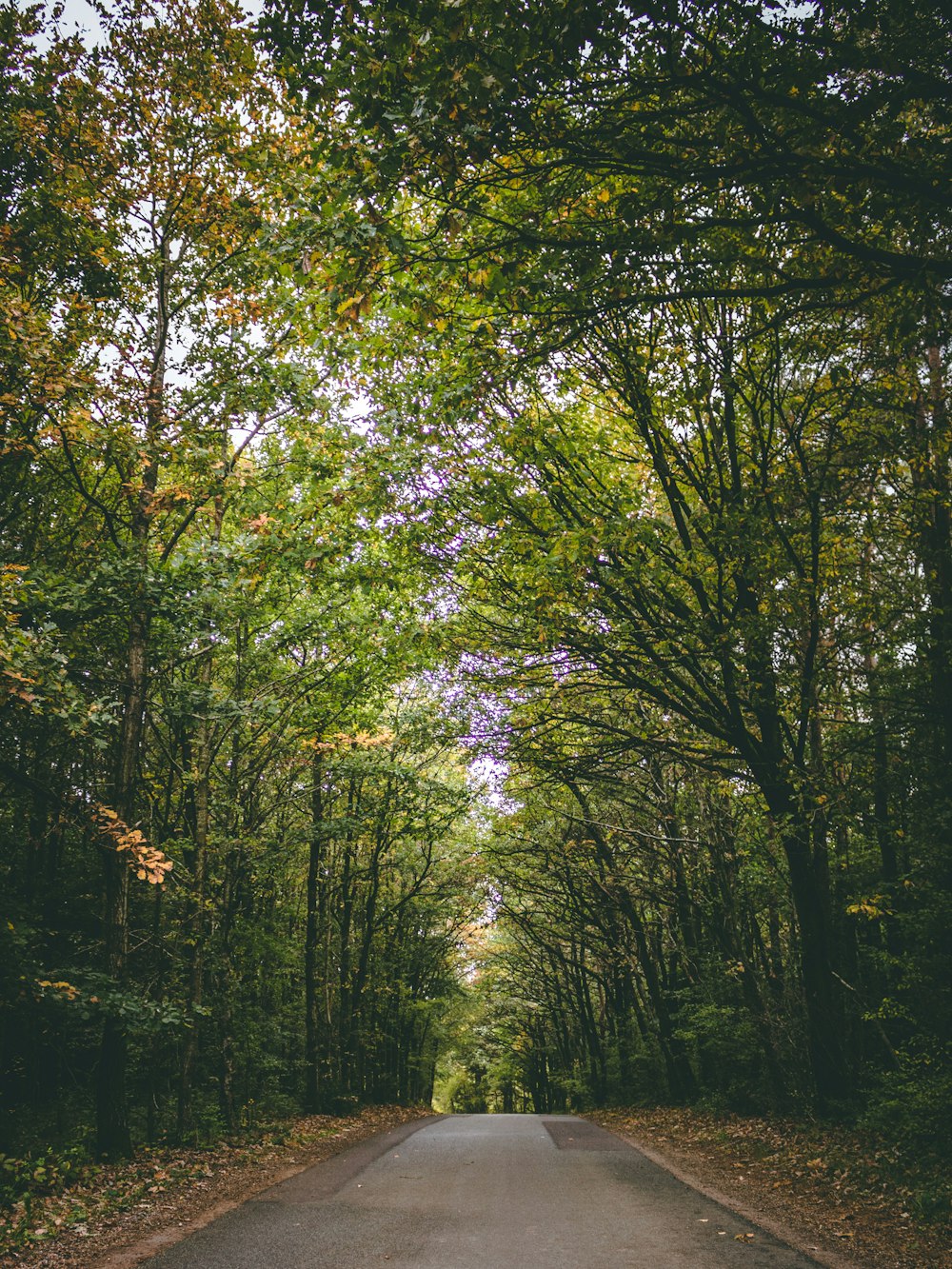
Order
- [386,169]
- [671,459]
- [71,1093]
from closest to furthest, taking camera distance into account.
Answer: [386,169] → [671,459] → [71,1093]

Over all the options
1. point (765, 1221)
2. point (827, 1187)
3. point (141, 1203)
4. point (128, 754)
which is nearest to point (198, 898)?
point (128, 754)

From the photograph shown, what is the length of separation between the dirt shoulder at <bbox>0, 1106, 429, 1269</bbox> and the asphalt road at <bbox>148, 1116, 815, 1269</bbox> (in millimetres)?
359

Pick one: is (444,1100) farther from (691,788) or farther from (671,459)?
(671,459)

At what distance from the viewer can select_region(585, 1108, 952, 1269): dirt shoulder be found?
224 inches

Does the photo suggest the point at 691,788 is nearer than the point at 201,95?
No

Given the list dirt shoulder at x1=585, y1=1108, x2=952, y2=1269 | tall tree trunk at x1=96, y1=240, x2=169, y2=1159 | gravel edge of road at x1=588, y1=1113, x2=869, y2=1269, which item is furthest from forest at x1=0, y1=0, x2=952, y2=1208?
gravel edge of road at x1=588, y1=1113, x2=869, y2=1269

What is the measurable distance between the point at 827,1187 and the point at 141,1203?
7.03 m

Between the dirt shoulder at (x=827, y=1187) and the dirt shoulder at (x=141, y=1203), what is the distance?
5.26 m

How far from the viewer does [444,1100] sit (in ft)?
265

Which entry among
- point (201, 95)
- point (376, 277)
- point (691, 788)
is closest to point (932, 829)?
point (691, 788)

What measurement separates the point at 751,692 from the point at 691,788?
215 inches

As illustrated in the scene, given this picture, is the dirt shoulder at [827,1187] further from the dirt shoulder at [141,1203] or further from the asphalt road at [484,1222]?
the dirt shoulder at [141,1203]

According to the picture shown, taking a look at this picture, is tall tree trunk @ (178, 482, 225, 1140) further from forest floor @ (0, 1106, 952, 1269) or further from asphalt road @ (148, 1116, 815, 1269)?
asphalt road @ (148, 1116, 815, 1269)

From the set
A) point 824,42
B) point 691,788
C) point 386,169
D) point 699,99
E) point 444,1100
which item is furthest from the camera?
point 444,1100
